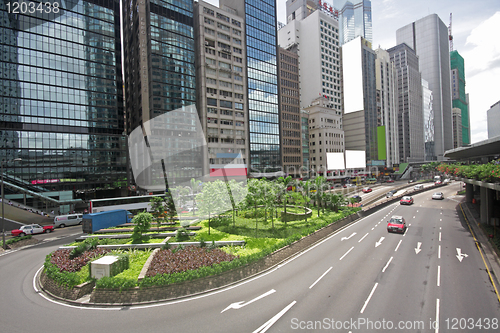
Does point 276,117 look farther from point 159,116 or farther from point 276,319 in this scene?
point 276,319

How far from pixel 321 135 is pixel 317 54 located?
35464mm

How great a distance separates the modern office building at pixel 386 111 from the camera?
381 ft

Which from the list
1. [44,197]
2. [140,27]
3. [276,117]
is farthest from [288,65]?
[44,197]

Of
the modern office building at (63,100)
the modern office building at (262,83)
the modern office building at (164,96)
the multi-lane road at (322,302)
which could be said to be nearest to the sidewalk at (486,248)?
the multi-lane road at (322,302)

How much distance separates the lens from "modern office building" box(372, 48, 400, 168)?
116188mm

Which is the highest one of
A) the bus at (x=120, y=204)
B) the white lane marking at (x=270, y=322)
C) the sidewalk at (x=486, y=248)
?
the bus at (x=120, y=204)

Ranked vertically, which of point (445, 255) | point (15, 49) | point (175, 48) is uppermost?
point (175, 48)

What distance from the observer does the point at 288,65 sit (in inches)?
3425

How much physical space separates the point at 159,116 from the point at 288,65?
5144 centimetres

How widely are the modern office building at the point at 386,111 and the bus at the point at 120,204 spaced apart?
10865 cm

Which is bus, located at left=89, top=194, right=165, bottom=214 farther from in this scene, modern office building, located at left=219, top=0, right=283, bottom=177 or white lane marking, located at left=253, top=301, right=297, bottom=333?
modern office building, located at left=219, top=0, right=283, bottom=177

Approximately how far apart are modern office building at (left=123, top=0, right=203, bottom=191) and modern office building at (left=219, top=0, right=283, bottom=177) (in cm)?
1680

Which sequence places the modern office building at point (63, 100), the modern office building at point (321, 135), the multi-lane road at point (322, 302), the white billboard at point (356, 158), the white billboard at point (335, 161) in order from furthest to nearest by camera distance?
the white billboard at point (356, 158), the modern office building at point (321, 135), the white billboard at point (335, 161), the modern office building at point (63, 100), the multi-lane road at point (322, 302)

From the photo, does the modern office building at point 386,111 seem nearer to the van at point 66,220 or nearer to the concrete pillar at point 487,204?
the concrete pillar at point 487,204
